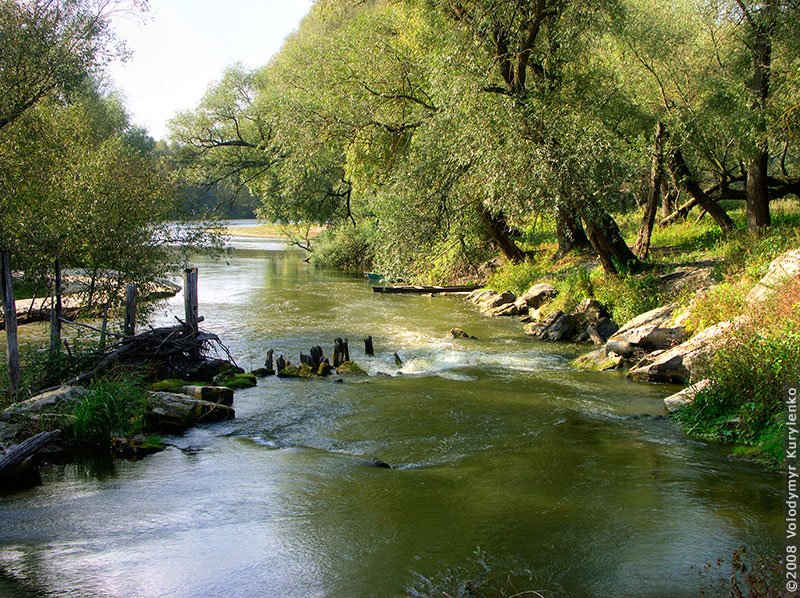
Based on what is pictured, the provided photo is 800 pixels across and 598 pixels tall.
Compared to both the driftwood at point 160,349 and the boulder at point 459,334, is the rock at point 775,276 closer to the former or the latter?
the boulder at point 459,334

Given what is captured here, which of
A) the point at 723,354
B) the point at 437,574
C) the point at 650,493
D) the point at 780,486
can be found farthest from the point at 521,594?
the point at 723,354

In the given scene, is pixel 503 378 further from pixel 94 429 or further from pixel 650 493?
pixel 94 429

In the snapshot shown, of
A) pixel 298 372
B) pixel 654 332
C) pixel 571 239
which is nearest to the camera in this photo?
pixel 298 372

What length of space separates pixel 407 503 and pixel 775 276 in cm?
988

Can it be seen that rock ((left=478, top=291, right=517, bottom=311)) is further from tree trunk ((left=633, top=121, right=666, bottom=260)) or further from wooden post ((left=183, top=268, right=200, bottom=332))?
wooden post ((left=183, top=268, right=200, bottom=332))

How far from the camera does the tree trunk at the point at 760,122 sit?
58.9 ft

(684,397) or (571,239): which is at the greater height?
(571,239)

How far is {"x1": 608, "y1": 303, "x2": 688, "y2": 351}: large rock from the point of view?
50.7 ft

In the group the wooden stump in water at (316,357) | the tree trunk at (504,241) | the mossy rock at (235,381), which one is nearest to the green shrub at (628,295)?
the tree trunk at (504,241)

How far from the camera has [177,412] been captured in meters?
11.7

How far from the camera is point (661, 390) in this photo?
1348 centimetres

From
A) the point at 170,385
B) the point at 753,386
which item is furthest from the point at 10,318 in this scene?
the point at 753,386

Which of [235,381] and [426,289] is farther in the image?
[426,289]

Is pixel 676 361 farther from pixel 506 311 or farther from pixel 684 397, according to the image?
pixel 506 311
